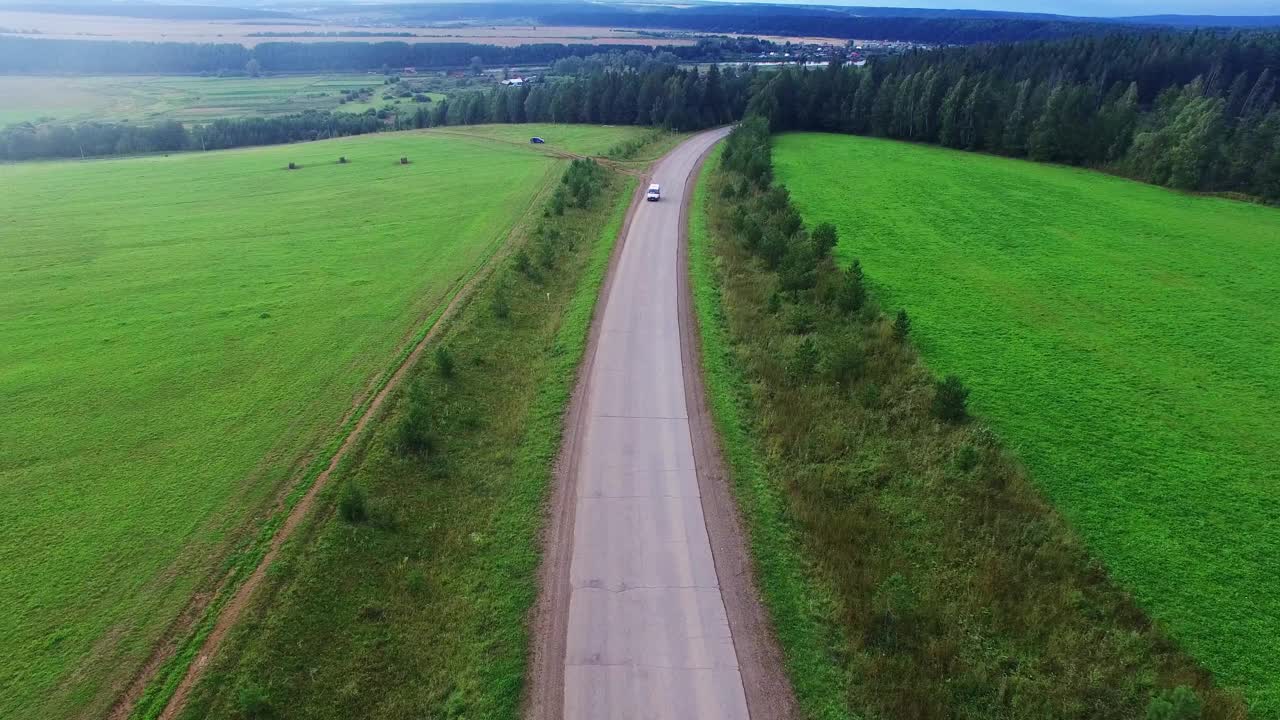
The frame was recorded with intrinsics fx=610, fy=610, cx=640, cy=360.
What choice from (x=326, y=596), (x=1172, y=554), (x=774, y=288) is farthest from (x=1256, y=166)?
(x=326, y=596)

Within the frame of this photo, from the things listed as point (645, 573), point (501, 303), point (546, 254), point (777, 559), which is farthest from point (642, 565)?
point (546, 254)

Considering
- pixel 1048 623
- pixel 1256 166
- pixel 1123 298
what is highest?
pixel 1256 166

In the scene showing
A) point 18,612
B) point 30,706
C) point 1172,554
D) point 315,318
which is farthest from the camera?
point 315,318

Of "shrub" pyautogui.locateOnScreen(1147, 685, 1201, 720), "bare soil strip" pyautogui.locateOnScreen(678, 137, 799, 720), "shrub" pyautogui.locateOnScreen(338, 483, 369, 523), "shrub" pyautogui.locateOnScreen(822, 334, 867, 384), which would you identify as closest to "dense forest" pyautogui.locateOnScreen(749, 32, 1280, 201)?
"shrub" pyautogui.locateOnScreen(822, 334, 867, 384)

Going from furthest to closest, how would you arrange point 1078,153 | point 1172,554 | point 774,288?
point 1078,153, point 774,288, point 1172,554

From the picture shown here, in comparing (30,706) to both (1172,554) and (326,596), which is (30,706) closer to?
(326,596)

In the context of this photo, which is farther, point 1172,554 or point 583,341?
point 583,341

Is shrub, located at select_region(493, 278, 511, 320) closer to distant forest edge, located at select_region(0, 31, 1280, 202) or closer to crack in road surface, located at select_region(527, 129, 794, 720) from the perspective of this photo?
crack in road surface, located at select_region(527, 129, 794, 720)
